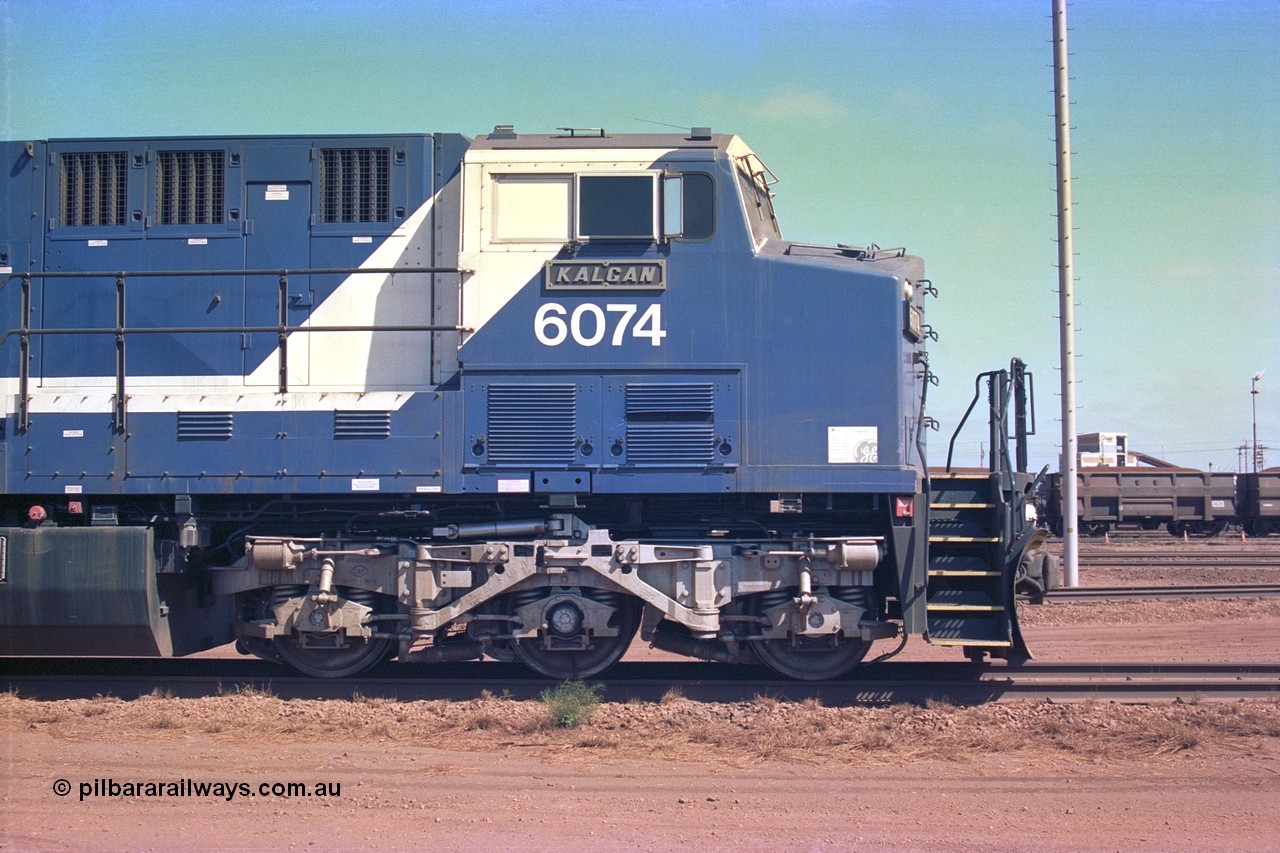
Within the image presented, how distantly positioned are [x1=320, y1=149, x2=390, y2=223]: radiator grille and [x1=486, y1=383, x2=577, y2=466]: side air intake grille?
6.82ft

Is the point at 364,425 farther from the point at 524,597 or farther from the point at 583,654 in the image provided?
the point at 583,654

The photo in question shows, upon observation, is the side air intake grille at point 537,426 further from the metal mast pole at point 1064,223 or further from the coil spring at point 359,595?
the metal mast pole at point 1064,223

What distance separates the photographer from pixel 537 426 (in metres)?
8.42

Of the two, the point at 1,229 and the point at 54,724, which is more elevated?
the point at 1,229

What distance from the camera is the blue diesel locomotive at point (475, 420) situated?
8.42 m

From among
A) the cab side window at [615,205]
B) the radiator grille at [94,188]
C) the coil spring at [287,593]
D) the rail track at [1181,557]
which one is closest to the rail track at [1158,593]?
the rail track at [1181,557]

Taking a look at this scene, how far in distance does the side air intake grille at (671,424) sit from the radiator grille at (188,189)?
4078mm

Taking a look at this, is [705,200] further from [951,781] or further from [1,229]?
[1,229]

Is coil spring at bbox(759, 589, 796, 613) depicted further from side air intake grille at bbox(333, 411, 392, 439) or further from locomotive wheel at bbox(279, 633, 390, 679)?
side air intake grille at bbox(333, 411, 392, 439)

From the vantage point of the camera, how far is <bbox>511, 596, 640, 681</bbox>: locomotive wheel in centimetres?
882

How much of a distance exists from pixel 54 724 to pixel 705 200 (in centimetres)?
638

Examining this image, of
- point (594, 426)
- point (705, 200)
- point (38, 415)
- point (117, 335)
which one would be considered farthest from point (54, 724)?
point (705, 200)

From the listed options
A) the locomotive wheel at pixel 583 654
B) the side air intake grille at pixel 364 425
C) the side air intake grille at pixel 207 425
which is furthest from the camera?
the locomotive wheel at pixel 583 654

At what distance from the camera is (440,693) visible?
877cm
